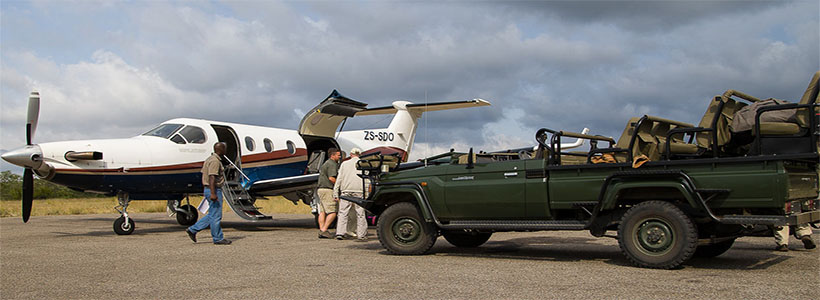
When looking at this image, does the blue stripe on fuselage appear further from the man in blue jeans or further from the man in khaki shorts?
the man in khaki shorts

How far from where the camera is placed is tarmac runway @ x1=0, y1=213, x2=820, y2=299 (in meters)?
5.37

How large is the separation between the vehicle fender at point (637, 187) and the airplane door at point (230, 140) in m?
10.1

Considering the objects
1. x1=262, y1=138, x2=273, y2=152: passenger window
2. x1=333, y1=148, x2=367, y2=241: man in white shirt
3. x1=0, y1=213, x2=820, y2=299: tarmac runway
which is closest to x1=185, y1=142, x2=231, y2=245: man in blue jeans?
x1=0, y1=213, x2=820, y2=299: tarmac runway

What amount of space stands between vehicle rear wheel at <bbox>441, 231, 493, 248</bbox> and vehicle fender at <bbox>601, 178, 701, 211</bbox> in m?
2.62

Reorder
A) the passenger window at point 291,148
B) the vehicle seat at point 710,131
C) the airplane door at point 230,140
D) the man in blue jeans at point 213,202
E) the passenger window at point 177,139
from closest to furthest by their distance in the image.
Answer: the vehicle seat at point 710,131, the man in blue jeans at point 213,202, the passenger window at point 177,139, the airplane door at point 230,140, the passenger window at point 291,148

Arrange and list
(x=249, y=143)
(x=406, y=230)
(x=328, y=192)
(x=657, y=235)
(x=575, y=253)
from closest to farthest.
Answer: (x=657, y=235), (x=406, y=230), (x=575, y=253), (x=328, y=192), (x=249, y=143)

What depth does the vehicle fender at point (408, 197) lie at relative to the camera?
812 centimetres

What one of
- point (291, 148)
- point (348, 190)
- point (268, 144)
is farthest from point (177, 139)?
point (348, 190)

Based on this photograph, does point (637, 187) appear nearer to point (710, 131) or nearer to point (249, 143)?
point (710, 131)

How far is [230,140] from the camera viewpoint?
15.3 metres

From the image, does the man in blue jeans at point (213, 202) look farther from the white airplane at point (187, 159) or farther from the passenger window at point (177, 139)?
the passenger window at point (177, 139)

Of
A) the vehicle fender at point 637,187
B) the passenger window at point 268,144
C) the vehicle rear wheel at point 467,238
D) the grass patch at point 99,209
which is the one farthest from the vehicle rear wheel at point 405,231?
the grass patch at point 99,209

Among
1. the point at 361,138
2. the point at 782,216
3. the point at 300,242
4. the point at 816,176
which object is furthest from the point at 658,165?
the point at 361,138

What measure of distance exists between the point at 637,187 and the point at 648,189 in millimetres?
163
